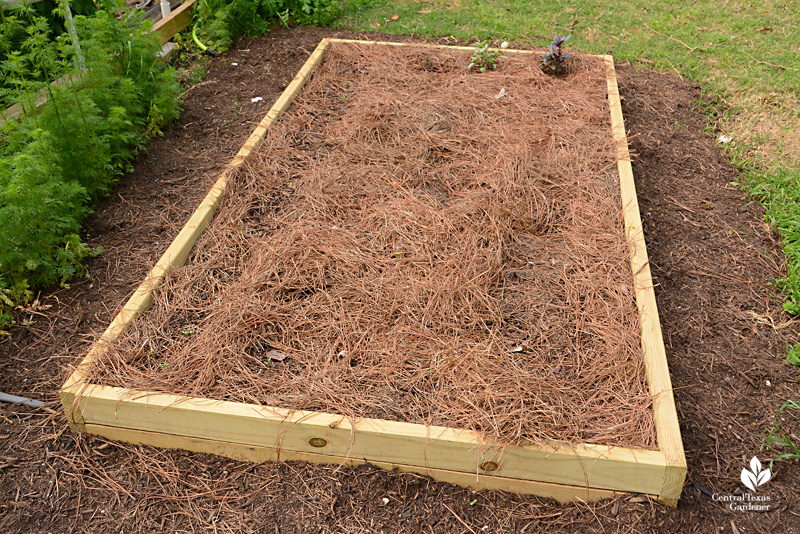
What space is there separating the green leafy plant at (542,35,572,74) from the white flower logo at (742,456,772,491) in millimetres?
3440

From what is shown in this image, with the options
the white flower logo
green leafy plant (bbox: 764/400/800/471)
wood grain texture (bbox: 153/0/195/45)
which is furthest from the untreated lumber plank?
wood grain texture (bbox: 153/0/195/45)

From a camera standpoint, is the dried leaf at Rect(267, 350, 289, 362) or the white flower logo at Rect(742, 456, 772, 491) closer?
the white flower logo at Rect(742, 456, 772, 491)

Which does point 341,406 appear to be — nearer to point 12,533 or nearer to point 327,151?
point 12,533

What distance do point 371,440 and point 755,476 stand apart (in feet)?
5.17

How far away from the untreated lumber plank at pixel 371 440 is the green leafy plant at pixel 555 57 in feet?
11.6

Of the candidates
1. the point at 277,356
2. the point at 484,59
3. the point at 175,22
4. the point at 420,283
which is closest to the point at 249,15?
the point at 175,22

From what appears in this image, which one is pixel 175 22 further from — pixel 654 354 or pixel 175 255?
pixel 654 354

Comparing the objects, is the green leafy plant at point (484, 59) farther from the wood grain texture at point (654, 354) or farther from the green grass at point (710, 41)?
the wood grain texture at point (654, 354)

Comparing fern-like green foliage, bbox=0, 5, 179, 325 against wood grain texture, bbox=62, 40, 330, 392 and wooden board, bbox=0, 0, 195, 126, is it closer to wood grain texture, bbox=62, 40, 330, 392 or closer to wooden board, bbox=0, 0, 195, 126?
wood grain texture, bbox=62, 40, 330, 392

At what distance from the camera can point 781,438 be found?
8.06 feet

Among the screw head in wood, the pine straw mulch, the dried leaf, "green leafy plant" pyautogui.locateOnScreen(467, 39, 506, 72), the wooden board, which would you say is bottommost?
the screw head in wood

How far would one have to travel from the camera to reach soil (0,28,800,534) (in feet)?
7.09

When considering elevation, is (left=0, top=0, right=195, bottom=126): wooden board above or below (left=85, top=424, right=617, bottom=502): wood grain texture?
above

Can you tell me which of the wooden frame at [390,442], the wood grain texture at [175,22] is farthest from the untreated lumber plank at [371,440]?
the wood grain texture at [175,22]
